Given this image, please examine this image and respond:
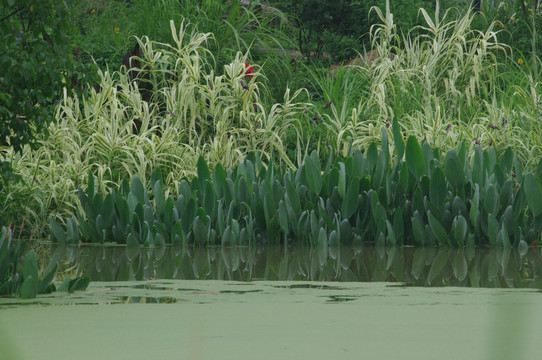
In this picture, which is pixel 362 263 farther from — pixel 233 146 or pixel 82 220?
pixel 233 146

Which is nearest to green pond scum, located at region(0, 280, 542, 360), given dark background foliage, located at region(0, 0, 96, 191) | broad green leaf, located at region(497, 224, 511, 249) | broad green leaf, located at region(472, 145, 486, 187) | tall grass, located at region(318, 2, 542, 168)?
dark background foliage, located at region(0, 0, 96, 191)

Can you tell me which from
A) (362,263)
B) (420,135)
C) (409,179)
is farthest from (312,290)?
(420,135)

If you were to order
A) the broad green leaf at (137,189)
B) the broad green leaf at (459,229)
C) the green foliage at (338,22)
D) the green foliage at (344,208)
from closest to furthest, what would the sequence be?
the broad green leaf at (459,229) < the green foliage at (344,208) < the broad green leaf at (137,189) < the green foliage at (338,22)

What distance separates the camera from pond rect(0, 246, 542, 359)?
1919mm

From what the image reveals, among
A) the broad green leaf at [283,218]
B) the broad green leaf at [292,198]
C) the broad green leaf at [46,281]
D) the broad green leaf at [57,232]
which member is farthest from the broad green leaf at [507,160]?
the broad green leaf at [46,281]

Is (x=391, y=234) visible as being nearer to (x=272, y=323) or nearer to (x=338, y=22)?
(x=272, y=323)

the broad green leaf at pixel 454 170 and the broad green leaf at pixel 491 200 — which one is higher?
the broad green leaf at pixel 454 170

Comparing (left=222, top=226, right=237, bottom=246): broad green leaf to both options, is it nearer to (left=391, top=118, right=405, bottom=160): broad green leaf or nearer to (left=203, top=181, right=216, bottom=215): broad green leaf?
(left=203, top=181, right=216, bottom=215): broad green leaf

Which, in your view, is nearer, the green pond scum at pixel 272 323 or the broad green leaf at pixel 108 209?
the green pond scum at pixel 272 323

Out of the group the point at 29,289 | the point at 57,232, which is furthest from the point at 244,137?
the point at 29,289

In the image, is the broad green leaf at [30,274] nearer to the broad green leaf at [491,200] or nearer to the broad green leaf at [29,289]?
the broad green leaf at [29,289]

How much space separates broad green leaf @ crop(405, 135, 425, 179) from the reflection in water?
0.54m

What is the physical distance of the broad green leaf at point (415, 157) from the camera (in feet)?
15.4

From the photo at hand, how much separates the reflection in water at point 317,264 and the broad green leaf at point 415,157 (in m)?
0.54
